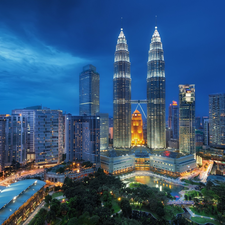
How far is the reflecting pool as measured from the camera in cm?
5253

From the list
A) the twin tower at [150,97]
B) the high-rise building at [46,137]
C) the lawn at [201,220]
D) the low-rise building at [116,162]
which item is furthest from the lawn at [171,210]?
the high-rise building at [46,137]

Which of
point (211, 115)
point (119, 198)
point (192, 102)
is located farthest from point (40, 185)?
point (211, 115)

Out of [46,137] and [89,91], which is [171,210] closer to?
[46,137]

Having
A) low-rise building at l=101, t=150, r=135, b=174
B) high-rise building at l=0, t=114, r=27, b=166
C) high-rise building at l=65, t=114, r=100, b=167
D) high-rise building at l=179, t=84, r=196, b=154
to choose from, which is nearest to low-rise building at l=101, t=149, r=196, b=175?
low-rise building at l=101, t=150, r=135, b=174

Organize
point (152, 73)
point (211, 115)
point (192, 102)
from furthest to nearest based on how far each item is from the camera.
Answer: point (211, 115), point (152, 73), point (192, 102)

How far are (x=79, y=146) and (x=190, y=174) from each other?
50612 millimetres

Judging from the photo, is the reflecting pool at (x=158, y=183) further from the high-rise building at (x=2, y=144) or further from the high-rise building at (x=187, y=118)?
the high-rise building at (x=2, y=144)

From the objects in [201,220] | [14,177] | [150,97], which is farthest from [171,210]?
[150,97]

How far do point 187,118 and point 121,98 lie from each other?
37.1 metres

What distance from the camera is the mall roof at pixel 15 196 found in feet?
101

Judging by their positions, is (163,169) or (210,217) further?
(163,169)

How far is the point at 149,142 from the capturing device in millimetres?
95375

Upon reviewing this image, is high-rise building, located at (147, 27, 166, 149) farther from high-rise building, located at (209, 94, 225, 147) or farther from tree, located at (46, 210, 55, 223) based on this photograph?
tree, located at (46, 210, 55, 223)

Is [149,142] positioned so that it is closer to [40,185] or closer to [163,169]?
[163,169]
